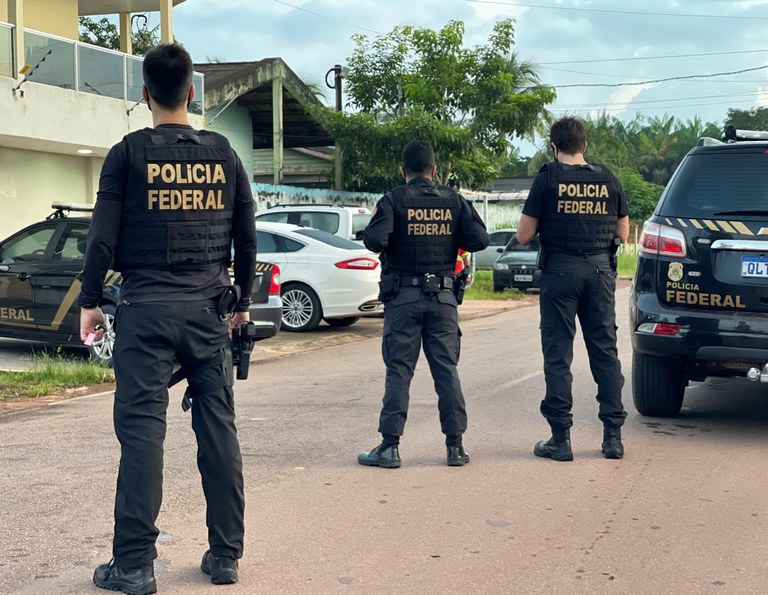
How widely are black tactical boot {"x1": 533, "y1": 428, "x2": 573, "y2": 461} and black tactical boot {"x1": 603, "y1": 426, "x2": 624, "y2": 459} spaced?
212mm

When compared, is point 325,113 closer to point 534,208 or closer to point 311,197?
point 311,197

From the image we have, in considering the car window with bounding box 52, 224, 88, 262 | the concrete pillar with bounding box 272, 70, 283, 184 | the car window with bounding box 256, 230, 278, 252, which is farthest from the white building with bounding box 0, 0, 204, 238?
the car window with bounding box 52, 224, 88, 262

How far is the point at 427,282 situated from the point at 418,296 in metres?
0.09

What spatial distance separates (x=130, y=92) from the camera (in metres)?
18.9

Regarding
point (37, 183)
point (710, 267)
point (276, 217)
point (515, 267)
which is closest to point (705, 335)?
point (710, 267)

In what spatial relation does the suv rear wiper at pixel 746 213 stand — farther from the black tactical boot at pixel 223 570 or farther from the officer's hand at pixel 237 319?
the black tactical boot at pixel 223 570

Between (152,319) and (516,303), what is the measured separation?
1796 centimetres

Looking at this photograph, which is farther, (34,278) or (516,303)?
(516,303)

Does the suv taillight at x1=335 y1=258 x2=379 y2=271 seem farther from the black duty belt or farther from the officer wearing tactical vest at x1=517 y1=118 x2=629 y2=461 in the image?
the black duty belt

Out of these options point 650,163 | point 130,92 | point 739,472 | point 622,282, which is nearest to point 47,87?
point 130,92

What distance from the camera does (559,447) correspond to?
20.6 ft

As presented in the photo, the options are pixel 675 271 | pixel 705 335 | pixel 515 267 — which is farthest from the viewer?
pixel 515 267

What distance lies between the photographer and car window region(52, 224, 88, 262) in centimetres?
1085

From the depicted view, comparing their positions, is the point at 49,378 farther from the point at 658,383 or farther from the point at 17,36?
the point at 17,36
